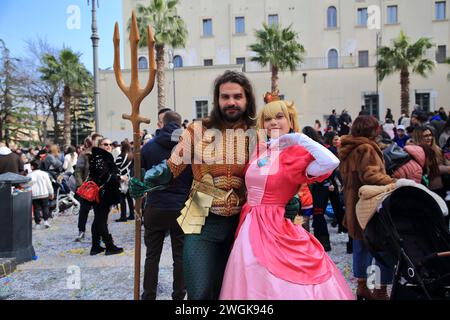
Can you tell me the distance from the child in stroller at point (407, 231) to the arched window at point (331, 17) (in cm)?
3385

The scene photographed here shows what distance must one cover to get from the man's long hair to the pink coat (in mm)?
2904

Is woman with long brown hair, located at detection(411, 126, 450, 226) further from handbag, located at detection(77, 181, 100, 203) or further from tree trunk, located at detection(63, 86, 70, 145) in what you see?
tree trunk, located at detection(63, 86, 70, 145)

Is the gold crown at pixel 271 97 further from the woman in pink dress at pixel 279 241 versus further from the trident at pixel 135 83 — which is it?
the trident at pixel 135 83

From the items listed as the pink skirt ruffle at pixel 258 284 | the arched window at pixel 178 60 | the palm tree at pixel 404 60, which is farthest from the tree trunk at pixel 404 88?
the pink skirt ruffle at pixel 258 284

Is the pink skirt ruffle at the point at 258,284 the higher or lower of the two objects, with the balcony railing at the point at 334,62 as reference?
lower

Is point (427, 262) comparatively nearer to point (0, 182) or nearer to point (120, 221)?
point (0, 182)

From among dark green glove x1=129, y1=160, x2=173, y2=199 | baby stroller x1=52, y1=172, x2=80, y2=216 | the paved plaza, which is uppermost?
dark green glove x1=129, y1=160, x2=173, y2=199

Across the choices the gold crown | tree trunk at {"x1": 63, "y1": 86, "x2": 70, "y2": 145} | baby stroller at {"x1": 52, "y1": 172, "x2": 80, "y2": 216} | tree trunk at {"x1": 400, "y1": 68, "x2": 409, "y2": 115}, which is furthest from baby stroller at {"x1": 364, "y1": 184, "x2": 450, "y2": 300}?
tree trunk at {"x1": 63, "y1": 86, "x2": 70, "y2": 145}

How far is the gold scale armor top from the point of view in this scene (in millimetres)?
2539

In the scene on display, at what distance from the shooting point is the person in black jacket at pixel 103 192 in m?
6.33

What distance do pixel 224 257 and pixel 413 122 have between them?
843 centimetres

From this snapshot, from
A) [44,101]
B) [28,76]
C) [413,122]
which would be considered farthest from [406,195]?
[44,101]

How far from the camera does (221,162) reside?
8.32 feet

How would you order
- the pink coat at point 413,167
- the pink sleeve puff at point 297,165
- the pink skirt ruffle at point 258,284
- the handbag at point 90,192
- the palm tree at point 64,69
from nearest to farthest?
the pink skirt ruffle at point 258,284 → the pink sleeve puff at point 297,165 → the pink coat at point 413,167 → the handbag at point 90,192 → the palm tree at point 64,69
